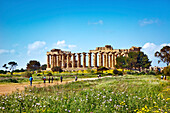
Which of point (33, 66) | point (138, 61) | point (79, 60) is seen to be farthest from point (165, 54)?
point (33, 66)

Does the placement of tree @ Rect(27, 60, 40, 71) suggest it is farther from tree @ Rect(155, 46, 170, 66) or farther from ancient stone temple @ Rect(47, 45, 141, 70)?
tree @ Rect(155, 46, 170, 66)

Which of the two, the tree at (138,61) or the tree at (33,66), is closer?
the tree at (138,61)

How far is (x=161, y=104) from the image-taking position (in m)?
12.0

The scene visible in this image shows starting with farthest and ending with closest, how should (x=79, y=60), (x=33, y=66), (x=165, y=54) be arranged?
1. (x=33, y=66)
2. (x=79, y=60)
3. (x=165, y=54)

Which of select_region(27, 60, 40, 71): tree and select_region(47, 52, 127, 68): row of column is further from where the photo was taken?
select_region(27, 60, 40, 71): tree

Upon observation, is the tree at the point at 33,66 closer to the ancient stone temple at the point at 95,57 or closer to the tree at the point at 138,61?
the ancient stone temple at the point at 95,57

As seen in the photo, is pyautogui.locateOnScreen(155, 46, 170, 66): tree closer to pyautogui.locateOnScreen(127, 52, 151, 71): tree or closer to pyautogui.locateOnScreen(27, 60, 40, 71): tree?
pyautogui.locateOnScreen(127, 52, 151, 71): tree

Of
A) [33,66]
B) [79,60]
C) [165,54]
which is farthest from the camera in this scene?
[33,66]

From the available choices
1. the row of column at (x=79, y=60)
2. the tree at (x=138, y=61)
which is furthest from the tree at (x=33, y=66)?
the tree at (x=138, y=61)

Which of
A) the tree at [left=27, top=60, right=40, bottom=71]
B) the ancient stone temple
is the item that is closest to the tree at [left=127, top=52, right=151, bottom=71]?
the ancient stone temple

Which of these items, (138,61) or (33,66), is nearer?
(138,61)

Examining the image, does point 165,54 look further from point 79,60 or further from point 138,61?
point 79,60

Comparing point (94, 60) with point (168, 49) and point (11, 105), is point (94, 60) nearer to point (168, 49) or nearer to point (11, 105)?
point (168, 49)

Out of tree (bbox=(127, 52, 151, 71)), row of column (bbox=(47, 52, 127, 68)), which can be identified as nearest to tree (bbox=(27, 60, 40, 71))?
row of column (bbox=(47, 52, 127, 68))
